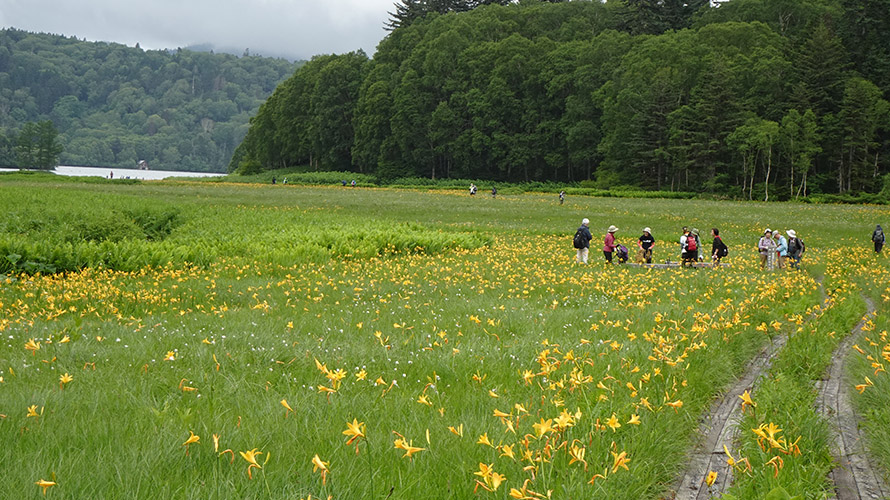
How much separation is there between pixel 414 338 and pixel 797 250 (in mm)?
16957

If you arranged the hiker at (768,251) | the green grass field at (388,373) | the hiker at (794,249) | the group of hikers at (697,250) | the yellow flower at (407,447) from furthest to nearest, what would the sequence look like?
the hiker at (768,251) → the hiker at (794,249) → the group of hikers at (697,250) → the green grass field at (388,373) → the yellow flower at (407,447)

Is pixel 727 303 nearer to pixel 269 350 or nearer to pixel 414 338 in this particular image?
pixel 414 338

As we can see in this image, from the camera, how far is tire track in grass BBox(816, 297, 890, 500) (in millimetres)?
4203

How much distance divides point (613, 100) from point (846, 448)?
7593cm

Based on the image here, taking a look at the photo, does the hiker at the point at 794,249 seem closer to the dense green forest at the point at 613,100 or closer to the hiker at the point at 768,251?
the hiker at the point at 768,251

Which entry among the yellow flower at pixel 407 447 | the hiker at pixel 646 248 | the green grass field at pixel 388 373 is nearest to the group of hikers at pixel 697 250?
the hiker at pixel 646 248

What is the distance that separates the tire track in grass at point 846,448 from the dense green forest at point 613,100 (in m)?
57.0

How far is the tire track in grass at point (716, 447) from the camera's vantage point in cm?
425

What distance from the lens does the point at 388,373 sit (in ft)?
18.9

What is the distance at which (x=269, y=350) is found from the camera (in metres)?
6.43

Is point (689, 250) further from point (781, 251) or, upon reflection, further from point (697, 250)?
point (781, 251)

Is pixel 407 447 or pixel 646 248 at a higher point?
pixel 407 447

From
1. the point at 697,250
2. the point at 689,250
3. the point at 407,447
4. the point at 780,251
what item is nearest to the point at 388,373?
the point at 407,447

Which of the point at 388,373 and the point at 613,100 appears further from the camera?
the point at 613,100
